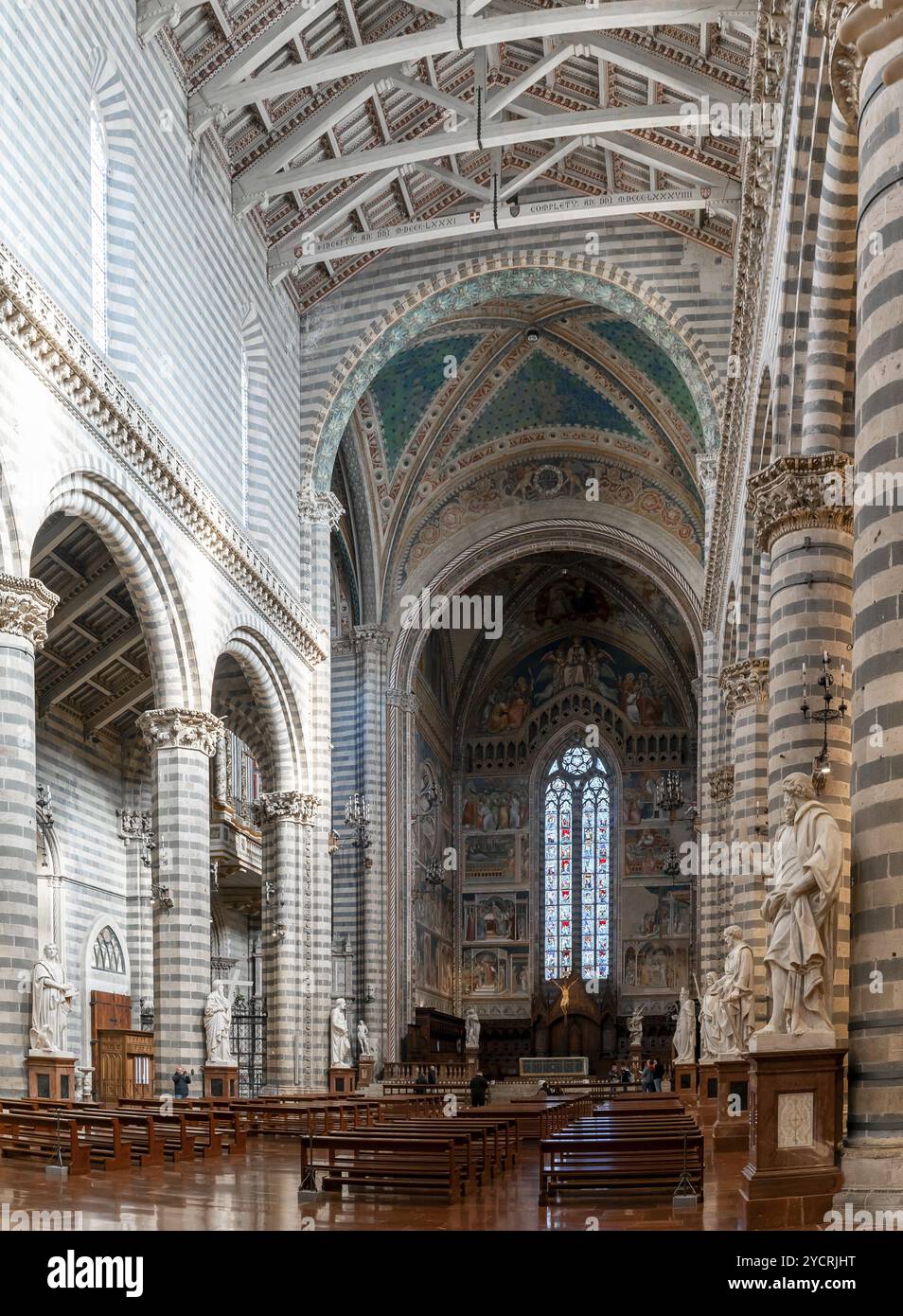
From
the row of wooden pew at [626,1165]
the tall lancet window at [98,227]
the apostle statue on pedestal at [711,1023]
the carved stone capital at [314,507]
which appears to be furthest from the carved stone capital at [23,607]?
the carved stone capital at [314,507]

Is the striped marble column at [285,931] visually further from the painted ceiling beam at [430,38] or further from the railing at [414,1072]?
the painted ceiling beam at [430,38]

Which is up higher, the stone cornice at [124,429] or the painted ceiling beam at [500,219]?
the painted ceiling beam at [500,219]

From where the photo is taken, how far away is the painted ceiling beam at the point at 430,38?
2306 centimetres

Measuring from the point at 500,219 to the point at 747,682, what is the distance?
11497 millimetres

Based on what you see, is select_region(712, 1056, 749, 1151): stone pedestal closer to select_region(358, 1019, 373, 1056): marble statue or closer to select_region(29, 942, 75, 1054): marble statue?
select_region(29, 942, 75, 1054): marble statue

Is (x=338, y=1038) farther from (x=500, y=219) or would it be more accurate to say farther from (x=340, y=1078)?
(x=500, y=219)

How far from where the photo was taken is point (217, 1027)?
24.8 meters

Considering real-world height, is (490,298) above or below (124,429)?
above

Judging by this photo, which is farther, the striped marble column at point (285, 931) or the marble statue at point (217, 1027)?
the striped marble column at point (285, 931)

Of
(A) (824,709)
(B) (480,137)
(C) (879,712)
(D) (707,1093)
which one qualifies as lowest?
(D) (707,1093)

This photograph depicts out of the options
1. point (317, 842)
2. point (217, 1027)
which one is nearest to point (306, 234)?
point (317, 842)

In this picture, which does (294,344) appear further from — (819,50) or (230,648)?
(819,50)

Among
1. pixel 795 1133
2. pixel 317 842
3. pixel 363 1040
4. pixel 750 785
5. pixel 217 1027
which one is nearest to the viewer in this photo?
pixel 795 1133

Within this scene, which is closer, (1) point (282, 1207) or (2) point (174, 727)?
(1) point (282, 1207)
